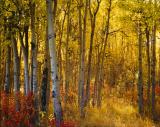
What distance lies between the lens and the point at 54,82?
411 inches

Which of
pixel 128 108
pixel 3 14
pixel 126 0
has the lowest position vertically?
pixel 128 108

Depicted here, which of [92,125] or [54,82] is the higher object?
[54,82]

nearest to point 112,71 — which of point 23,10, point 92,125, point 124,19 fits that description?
point 124,19

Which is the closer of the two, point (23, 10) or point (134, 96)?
point (23, 10)

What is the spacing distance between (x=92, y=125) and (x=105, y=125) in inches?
20.9

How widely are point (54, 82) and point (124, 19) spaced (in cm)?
977

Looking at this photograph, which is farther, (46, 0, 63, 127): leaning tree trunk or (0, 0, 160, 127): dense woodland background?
(0, 0, 160, 127): dense woodland background

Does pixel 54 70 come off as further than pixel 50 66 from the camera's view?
No

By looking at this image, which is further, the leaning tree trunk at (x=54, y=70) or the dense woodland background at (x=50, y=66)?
the dense woodland background at (x=50, y=66)

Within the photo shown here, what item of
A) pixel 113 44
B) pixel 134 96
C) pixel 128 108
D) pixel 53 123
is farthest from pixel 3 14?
pixel 113 44

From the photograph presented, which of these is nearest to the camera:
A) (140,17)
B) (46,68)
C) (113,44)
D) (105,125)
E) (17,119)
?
(17,119)

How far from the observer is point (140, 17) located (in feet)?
60.3

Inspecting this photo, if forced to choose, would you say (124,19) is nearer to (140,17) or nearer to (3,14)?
(140,17)

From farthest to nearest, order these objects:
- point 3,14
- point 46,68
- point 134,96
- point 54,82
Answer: point 134,96, point 46,68, point 3,14, point 54,82
